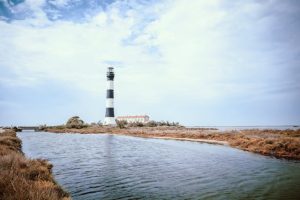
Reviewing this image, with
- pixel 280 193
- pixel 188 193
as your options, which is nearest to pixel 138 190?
pixel 188 193

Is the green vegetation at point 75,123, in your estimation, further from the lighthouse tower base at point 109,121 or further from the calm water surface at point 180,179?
the calm water surface at point 180,179

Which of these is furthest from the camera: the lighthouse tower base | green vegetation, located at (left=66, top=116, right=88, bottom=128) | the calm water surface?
green vegetation, located at (left=66, top=116, right=88, bottom=128)

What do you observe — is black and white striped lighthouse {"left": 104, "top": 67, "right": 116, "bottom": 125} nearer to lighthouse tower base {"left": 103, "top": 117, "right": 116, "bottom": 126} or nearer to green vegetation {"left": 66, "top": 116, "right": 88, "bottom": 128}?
lighthouse tower base {"left": 103, "top": 117, "right": 116, "bottom": 126}

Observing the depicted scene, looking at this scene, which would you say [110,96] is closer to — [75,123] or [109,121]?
[109,121]

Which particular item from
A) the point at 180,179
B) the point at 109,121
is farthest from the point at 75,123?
the point at 180,179

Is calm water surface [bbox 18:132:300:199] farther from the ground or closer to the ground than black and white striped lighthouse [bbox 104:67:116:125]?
closer to the ground

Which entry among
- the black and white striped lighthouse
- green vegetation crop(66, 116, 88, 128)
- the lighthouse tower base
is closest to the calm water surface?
the black and white striped lighthouse

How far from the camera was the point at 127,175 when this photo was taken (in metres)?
18.0

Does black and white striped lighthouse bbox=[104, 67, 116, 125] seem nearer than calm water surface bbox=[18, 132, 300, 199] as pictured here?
No

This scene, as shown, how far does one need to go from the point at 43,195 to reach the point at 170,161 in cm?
1699

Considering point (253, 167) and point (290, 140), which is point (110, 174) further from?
point (290, 140)

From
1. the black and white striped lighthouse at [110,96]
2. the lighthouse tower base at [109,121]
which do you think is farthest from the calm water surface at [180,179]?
the lighthouse tower base at [109,121]

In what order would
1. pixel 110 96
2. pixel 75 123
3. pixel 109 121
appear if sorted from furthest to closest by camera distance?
pixel 75 123 < pixel 109 121 < pixel 110 96

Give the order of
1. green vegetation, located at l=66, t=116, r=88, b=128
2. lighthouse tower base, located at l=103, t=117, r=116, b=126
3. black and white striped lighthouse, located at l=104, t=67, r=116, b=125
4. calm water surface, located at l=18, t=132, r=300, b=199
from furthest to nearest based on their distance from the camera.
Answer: green vegetation, located at l=66, t=116, r=88, b=128, lighthouse tower base, located at l=103, t=117, r=116, b=126, black and white striped lighthouse, located at l=104, t=67, r=116, b=125, calm water surface, located at l=18, t=132, r=300, b=199
